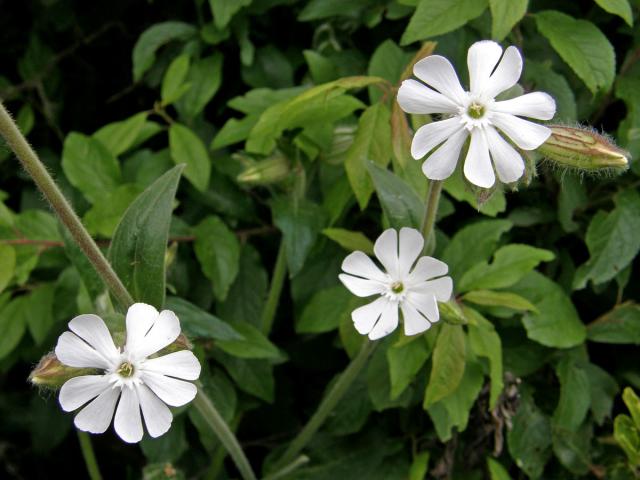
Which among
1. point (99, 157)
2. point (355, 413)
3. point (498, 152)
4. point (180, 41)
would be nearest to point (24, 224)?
point (99, 157)

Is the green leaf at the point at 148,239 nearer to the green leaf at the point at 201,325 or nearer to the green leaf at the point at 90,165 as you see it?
the green leaf at the point at 201,325

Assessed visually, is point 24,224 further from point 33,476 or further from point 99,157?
point 33,476

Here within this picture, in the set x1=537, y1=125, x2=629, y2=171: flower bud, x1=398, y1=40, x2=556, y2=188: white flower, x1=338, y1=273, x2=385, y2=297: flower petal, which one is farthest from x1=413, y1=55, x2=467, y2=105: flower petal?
x1=338, y1=273, x2=385, y2=297: flower petal

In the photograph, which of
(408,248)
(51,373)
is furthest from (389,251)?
(51,373)

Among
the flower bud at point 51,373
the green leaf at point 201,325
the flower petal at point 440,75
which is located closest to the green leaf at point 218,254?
the green leaf at point 201,325

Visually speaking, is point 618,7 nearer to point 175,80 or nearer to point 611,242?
point 611,242

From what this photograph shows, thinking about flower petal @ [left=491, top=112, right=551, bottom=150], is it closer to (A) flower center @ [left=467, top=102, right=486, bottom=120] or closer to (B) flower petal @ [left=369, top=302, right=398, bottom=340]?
(A) flower center @ [left=467, top=102, right=486, bottom=120]
